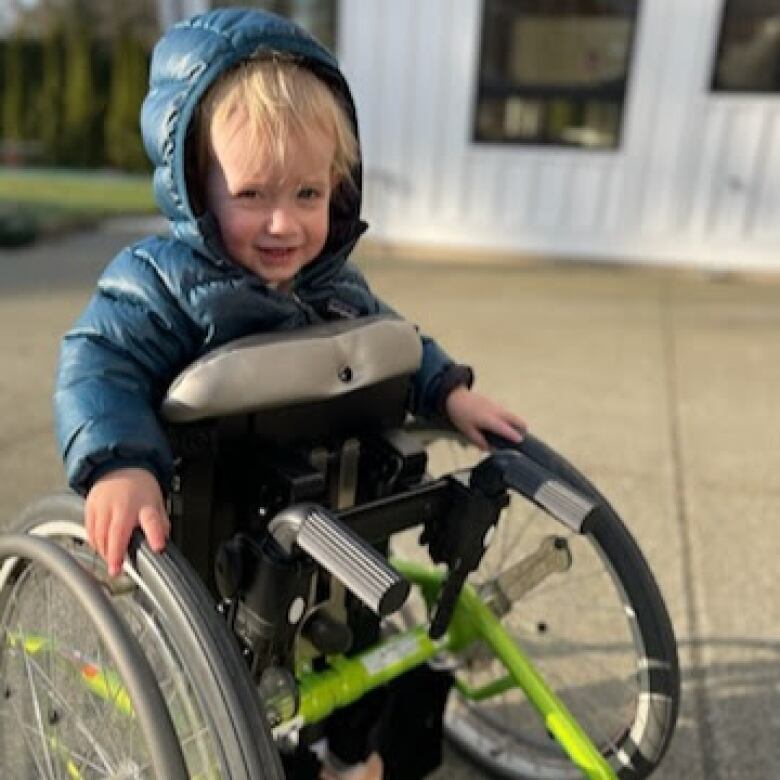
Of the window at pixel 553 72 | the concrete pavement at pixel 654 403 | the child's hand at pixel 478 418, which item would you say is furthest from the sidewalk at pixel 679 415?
the window at pixel 553 72

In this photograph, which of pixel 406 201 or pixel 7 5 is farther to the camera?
pixel 7 5

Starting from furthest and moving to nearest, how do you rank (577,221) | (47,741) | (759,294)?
(577,221), (759,294), (47,741)

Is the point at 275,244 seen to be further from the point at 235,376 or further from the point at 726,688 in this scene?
the point at 726,688

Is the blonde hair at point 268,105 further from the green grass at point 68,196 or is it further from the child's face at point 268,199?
the green grass at point 68,196

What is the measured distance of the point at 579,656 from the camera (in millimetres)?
1926

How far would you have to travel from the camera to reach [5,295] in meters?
4.95

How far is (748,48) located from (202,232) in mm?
5224

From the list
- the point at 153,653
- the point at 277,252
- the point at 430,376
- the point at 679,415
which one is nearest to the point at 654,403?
the point at 679,415

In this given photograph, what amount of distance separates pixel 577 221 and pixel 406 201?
1159mm

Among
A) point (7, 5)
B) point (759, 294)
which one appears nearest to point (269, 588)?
point (759, 294)

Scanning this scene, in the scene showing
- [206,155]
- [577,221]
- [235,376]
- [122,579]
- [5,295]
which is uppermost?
[206,155]

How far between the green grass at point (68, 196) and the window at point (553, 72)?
358 cm

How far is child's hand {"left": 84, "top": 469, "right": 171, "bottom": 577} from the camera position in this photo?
1.00 metres

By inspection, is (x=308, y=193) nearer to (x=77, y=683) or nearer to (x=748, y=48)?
(x=77, y=683)
